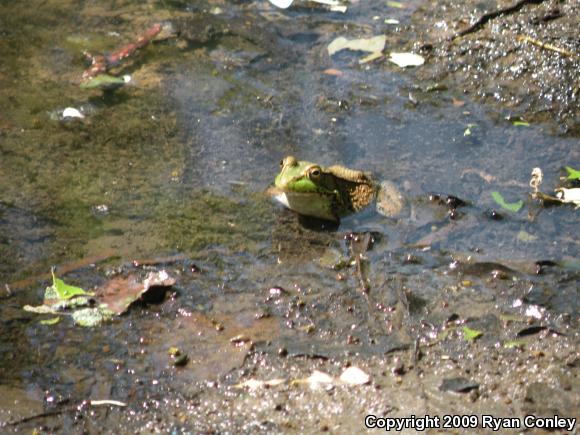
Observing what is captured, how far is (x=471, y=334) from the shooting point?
14.4 ft

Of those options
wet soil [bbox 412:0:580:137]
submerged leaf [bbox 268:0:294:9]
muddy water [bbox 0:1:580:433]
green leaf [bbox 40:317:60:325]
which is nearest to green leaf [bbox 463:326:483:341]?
muddy water [bbox 0:1:580:433]

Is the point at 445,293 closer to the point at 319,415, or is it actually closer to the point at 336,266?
the point at 336,266

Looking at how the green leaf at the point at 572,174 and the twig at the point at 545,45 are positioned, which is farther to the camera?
the twig at the point at 545,45

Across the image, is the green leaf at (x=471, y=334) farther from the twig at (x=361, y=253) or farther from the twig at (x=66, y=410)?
the twig at (x=66, y=410)

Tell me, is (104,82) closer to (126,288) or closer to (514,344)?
(126,288)

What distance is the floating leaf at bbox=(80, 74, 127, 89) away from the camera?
6.85 meters

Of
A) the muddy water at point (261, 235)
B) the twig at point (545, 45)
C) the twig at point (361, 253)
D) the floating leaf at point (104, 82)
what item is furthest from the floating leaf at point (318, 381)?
the twig at point (545, 45)

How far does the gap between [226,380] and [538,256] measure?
2233mm

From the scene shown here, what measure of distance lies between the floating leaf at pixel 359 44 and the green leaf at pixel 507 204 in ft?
Result: 7.98

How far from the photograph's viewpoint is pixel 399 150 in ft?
20.4

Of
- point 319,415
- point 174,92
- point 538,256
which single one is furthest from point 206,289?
point 174,92

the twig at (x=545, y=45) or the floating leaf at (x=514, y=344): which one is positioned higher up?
the twig at (x=545, y=45)

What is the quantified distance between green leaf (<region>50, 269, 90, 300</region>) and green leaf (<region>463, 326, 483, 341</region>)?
2.17 meters

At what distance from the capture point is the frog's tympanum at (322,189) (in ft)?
17.9
